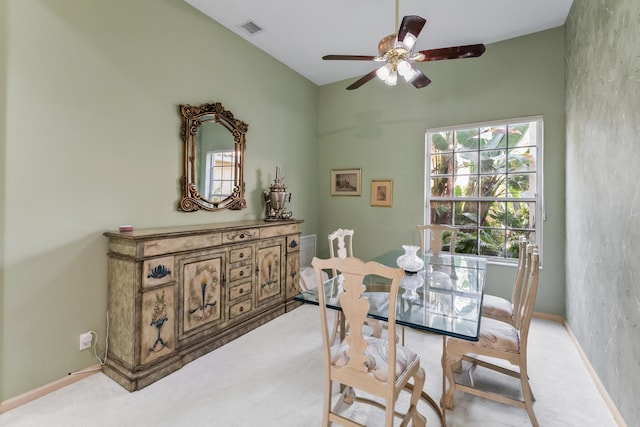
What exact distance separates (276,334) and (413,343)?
4.41 ft

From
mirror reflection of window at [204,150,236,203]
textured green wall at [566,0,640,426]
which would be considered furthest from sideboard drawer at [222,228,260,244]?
textured green wall at [566,0,640,426]

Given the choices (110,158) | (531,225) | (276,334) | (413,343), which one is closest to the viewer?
(110,158)

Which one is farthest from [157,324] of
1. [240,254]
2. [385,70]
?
[385,70]

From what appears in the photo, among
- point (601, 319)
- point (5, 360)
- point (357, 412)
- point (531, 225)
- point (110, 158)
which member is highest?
point (110, 158)

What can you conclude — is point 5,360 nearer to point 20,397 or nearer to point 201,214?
point 20,397

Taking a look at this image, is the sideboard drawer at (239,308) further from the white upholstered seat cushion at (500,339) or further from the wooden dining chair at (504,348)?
the white upholstered seat cushion at (500,339)

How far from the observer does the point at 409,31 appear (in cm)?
210

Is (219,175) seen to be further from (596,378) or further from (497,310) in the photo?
(596,378)

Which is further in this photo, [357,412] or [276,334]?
[276,334]

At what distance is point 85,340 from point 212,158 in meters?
1.93

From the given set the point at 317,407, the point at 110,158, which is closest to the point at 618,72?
the point at 317,407

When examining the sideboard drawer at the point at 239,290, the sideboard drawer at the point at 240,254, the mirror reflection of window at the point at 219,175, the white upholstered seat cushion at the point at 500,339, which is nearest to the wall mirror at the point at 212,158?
the mirror reflection of window at the point at 219,175

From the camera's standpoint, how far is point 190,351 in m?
2.47

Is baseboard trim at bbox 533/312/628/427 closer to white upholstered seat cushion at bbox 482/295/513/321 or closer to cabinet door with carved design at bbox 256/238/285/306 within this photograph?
white upholstered seat cushion at bbox 482/295/513/321
